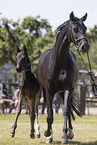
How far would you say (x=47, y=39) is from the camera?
94.6ft

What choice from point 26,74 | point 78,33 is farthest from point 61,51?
point 26,74

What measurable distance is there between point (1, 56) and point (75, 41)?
25.1m

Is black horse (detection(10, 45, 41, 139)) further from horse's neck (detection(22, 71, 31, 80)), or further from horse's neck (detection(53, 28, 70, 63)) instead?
horse's neck (detection(53, 28, 70, 63))

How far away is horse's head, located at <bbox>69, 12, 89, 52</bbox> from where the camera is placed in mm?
6344

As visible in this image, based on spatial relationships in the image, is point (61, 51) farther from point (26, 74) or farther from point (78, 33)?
point (26, 74)

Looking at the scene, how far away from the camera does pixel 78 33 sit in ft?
21.4

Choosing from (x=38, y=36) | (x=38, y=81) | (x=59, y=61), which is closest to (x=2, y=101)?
(x=38, y=81)

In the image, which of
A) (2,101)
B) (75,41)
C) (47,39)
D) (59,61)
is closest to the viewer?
(75,41)

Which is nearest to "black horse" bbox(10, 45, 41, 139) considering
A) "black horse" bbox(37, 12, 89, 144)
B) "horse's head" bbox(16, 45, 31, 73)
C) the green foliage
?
"horse's head" bbox(16, 45, 31, 73)

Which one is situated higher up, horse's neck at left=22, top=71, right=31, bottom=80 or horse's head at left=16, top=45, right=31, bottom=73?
horse's head at left=16, top=45, right=31, bottom=73

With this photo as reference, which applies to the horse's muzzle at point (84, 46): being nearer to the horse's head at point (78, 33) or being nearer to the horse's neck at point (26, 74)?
the horse's head at point (78, 33)

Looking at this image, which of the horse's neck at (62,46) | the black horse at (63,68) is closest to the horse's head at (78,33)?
the black horse at (63,68)

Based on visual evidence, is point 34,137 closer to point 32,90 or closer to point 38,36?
point 32,90

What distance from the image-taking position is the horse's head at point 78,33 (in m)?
6.34
